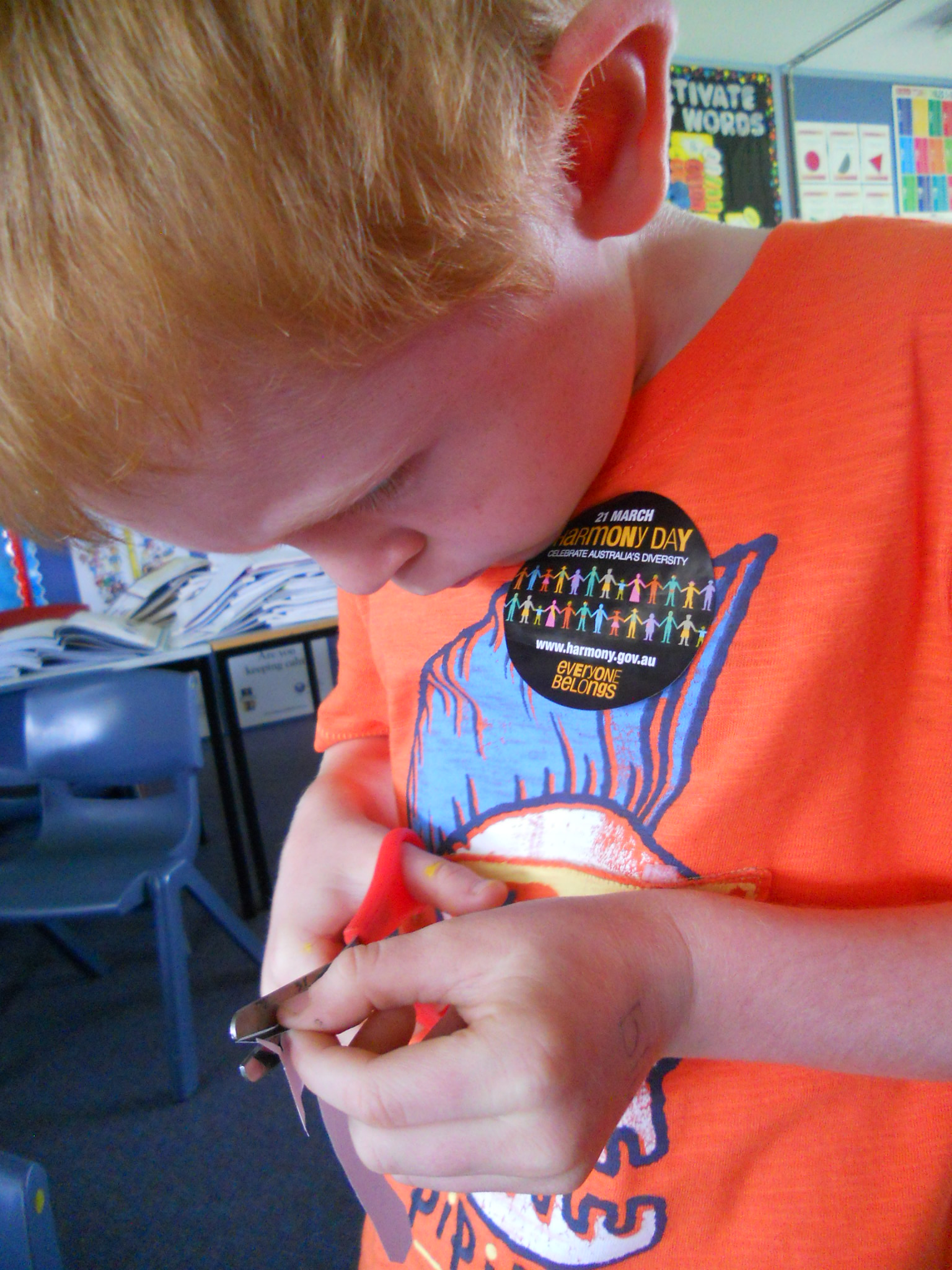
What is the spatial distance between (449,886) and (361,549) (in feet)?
0.66

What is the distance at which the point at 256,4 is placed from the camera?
0.21 m

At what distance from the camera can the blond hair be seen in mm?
206

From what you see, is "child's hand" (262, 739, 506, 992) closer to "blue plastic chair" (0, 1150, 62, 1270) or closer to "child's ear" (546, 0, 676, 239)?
"blue plastic chair" (0, 1150, 62, 1270)

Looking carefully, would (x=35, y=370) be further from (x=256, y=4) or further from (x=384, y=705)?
(x=384, y=705)

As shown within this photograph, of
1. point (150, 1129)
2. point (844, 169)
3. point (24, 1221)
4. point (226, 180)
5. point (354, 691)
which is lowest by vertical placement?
point (150, 1129)

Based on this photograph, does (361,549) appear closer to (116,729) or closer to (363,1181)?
(363,1181)

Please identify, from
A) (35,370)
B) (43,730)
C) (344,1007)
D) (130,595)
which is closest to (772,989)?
(344,1007)

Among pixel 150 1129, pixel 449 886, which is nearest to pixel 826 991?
pixel 449 886

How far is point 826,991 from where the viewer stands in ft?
1.04

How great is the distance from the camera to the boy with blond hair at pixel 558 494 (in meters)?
0.22

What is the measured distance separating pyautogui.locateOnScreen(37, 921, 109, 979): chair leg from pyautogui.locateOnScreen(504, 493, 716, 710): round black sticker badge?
5.40 feet

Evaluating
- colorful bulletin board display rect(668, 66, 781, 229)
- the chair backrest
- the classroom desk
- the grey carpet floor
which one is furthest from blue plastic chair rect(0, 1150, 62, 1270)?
colorful bulletin board display rect(668, 66, 781, 229)

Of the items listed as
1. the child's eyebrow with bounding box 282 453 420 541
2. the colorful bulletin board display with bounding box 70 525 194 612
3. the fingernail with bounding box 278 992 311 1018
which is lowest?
the fingernail with bounding box 278 992 311 1018

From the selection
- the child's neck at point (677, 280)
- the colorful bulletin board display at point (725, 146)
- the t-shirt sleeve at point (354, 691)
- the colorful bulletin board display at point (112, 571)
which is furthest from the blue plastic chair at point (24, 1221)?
the colorful bulletin board display at point (725, 146)
